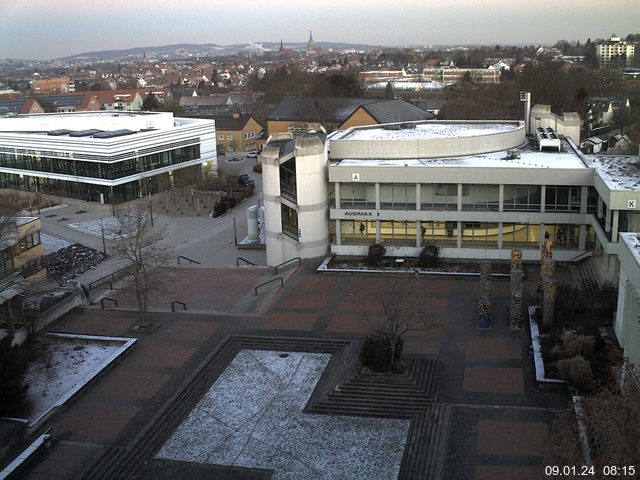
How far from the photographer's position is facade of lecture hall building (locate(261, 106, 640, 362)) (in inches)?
1335

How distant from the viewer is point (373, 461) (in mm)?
18703

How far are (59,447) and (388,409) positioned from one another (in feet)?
31.7

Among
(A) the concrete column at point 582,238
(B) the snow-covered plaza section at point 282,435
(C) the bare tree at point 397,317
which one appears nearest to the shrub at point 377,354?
(C) the bare tree at point 397,317

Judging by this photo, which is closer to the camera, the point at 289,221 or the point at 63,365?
the point at 63,365

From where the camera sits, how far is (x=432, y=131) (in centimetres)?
4422

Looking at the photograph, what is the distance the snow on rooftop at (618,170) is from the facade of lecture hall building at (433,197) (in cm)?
9

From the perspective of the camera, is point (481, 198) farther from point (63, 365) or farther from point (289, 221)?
point (63, 365)

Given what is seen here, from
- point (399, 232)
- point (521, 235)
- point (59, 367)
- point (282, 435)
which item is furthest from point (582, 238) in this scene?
point (59, 367)

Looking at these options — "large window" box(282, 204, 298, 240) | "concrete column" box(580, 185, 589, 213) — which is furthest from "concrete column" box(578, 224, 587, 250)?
"large window" box(282, 204, 298, 240)

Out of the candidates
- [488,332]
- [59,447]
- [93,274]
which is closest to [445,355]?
[488,332]

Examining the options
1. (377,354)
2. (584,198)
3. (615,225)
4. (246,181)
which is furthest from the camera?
(246,181)

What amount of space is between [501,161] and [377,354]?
57.2 feet

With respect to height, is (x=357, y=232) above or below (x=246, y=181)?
above

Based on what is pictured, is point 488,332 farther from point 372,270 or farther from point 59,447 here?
point 59,447
